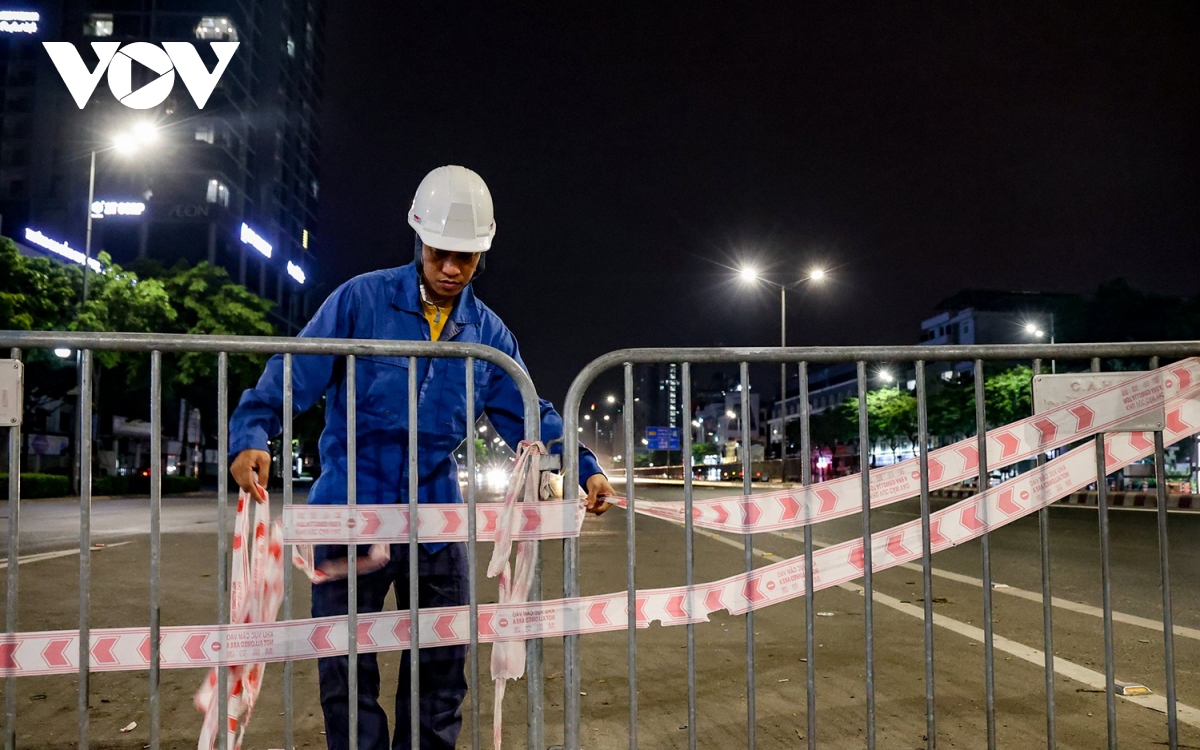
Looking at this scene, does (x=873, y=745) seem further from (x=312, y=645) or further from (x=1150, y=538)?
(x=1150, y=538)

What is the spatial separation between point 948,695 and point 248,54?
89.7 metres

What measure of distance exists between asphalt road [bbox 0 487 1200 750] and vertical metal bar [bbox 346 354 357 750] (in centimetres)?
110

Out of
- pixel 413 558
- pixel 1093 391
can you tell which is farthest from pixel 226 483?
pixel 1093 391

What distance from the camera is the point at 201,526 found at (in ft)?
58.0

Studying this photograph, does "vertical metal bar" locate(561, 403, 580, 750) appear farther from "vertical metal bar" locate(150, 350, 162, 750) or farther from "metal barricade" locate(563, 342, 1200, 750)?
"vertical metal bar" locate(150, 350, 162, 750)

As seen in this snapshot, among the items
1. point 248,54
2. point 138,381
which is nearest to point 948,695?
point 138,381

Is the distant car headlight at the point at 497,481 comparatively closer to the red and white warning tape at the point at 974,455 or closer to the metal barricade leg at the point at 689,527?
the red and white warning tape at the point at 974,455

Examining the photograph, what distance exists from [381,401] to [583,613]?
1040mm

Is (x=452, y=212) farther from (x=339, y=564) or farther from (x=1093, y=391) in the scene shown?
(x=1093, y=391)

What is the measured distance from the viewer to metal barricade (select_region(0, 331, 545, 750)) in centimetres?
282

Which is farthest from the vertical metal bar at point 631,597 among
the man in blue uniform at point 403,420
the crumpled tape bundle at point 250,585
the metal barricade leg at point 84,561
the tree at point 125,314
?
the tree at point 125,314

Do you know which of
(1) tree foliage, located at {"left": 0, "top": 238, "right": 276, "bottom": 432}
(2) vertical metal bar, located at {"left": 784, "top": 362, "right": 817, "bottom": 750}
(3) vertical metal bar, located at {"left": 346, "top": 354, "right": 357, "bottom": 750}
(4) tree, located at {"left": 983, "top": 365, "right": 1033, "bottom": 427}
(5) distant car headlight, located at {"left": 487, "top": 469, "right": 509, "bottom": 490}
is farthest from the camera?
(5) distant car headlight, located at {"left": 487, "top": 469, "right": 509, "bottom": 490}

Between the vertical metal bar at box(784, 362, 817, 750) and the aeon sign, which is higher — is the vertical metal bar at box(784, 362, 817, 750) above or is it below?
below

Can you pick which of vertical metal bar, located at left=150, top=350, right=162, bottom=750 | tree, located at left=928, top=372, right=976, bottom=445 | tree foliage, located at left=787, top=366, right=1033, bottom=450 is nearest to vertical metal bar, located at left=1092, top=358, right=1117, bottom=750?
vertical metal bar, located at left=150, top=350, right=162, bottom=750
